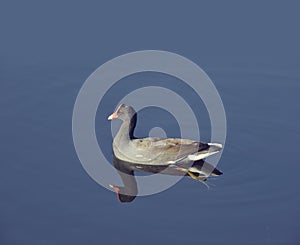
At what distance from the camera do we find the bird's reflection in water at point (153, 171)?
13422 mm

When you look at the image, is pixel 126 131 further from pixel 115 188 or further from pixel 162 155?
pixel 115 188

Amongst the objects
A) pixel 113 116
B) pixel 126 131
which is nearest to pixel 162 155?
pixel 126 131

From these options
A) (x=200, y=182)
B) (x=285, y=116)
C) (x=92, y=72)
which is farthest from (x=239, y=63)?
(x=200, y=182)

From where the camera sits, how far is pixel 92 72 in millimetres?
16625

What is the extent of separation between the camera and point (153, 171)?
14242 millimetres

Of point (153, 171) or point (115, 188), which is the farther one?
point (153, 171)

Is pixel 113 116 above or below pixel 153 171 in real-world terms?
above

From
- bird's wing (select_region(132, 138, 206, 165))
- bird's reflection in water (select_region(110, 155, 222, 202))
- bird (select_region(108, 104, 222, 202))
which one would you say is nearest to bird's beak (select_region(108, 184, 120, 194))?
bird's reflection in water (select_region(110, 155, 222, 202))

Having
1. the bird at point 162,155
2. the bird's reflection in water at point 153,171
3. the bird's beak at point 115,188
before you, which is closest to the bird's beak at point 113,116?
the bird at point 162,155

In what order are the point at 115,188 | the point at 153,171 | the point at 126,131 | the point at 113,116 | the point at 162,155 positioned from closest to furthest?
the point at 115,188 → the point at 153,171 → the point at 162,155 → the point at 126,131 → the point at 113,116

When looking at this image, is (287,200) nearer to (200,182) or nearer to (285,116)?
(200,182)

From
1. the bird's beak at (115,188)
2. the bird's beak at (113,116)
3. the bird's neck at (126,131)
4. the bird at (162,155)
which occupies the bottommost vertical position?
the bird's beak at (115,188)

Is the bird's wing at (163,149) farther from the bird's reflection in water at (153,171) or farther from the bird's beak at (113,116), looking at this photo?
the bird's beak at (113,116)

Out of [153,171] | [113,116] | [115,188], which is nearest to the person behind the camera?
[115,188]
